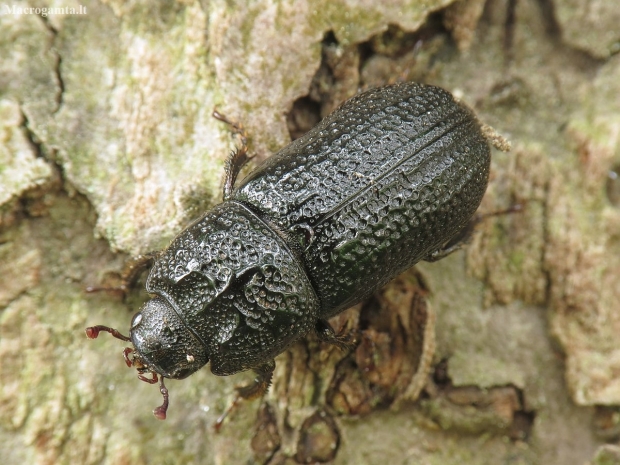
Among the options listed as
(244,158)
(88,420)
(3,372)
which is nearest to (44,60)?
(244,158)

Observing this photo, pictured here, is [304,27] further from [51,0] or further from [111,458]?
[111,458]

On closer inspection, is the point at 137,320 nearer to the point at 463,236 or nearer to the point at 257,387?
the point at 257,387

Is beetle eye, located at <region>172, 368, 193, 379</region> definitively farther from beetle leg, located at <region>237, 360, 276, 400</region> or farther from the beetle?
beetle leg, located at <region>237, 360, 276, 400</region>

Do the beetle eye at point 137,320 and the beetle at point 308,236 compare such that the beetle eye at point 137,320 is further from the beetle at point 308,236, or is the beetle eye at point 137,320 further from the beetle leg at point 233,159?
the beetle leg at point 233,159
